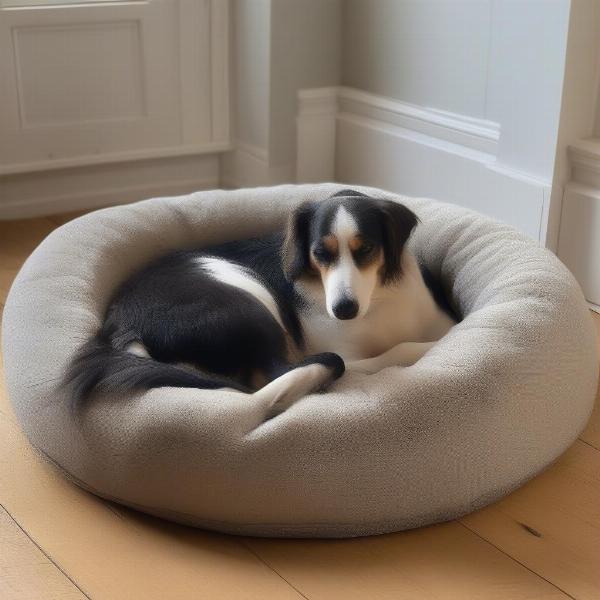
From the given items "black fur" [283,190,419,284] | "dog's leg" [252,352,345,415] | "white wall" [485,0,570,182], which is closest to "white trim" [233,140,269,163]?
"white wall" [485,0,570,182]

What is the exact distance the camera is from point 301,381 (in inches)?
70.2

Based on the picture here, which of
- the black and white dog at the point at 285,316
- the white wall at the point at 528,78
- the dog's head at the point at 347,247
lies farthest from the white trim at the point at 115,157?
the dog's head at the point at 347,247

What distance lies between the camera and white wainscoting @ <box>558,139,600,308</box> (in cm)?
264

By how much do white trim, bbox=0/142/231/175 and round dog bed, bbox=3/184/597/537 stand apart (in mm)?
1361

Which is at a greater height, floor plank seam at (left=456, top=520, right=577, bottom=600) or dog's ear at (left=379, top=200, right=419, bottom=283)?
dog's ear at (left=379, top=200, right=419, bottom=283)

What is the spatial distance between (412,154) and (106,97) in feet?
3.41

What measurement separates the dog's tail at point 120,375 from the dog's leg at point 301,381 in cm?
11

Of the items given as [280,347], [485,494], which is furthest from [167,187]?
[485,494]

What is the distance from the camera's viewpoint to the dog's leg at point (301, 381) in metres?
1.74

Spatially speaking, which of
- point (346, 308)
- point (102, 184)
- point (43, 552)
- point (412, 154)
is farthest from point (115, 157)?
point (43, 552)

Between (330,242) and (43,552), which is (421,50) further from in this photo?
(43,552)

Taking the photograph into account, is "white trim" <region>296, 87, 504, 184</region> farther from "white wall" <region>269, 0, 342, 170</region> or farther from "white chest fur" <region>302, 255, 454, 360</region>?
"white chest fur" <region>302, 255, 454, 360</region>

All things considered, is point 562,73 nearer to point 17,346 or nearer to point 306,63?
point 306,63

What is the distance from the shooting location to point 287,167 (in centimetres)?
353
